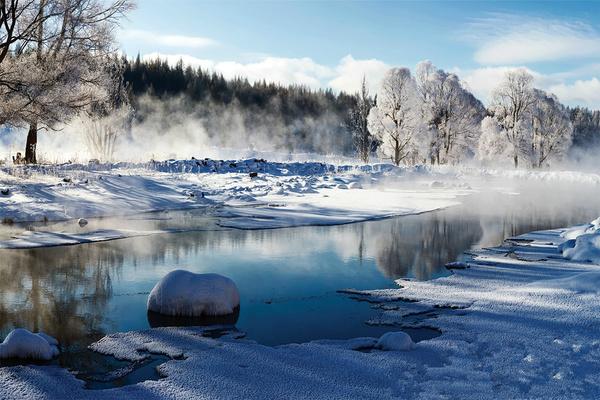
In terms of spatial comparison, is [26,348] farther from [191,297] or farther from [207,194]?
[207,194]

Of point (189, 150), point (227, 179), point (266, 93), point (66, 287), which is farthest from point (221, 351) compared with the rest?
point (266, 93)

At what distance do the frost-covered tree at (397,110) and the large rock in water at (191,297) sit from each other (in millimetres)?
34045

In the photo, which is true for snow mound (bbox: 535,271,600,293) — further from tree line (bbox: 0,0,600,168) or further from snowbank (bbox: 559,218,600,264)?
tree line (bbox: 0,0,600,168)

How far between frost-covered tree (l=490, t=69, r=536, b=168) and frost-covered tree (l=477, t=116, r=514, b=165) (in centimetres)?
45

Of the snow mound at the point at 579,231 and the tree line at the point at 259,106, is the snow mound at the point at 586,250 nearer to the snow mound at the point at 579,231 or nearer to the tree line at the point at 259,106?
the snow mound at the point at 579,231

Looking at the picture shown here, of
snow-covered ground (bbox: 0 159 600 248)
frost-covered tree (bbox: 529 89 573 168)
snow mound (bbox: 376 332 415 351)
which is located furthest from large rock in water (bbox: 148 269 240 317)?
frost-covered tree (bbox: 529 89 573 168)

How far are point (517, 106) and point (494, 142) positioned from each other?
3.89 m

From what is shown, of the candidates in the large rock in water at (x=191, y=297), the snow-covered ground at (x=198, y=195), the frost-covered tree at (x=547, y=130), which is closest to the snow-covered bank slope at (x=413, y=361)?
the large rock in water at (x=191, y=297)

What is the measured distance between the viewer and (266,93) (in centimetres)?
8200

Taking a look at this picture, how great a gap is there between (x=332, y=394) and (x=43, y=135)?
6288 cm

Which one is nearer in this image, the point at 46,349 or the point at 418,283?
the point at 46,349

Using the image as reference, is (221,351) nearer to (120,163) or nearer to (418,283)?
(418,283)

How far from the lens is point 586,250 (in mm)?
10609

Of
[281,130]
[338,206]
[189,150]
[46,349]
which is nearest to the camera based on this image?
[46,349]
